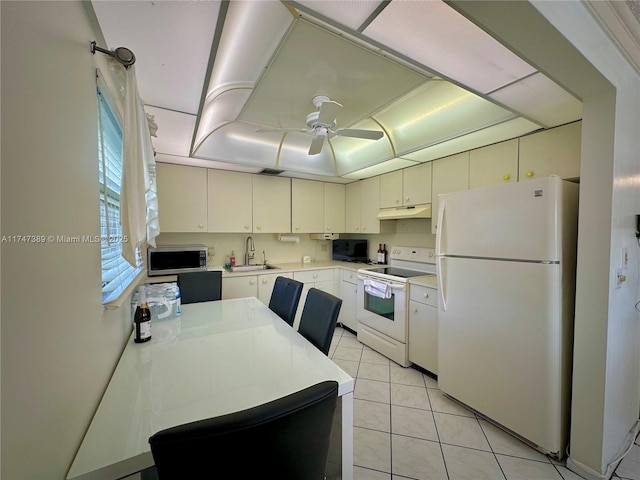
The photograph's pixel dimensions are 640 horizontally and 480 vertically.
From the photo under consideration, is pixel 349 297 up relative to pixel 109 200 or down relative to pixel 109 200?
down

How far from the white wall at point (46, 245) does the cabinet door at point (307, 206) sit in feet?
9.22

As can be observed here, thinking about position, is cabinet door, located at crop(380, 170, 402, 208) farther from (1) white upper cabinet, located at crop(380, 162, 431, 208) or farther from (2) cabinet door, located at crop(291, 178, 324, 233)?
(2) cabinet door, located at crop(291, 178, 324, 233)

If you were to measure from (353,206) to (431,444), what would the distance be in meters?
2.92

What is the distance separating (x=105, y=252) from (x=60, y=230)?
0.57 metres

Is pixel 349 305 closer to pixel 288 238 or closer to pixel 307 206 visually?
pixel 288 238

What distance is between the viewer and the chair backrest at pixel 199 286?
2.33 m

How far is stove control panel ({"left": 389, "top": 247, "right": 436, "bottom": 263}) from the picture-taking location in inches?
119

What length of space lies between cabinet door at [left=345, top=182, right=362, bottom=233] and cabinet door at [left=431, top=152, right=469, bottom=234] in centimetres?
122

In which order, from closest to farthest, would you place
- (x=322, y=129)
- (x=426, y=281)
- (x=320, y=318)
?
(x=320, y=318), (x=322, y=129), (x=426, y=281)

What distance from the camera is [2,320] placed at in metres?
0.44

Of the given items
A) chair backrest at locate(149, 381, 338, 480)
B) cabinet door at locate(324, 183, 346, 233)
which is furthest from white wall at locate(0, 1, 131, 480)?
cabinet door at locate(324, 183, 346, 233)

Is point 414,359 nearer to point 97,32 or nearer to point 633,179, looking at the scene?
point 633,179

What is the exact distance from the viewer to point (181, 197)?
2992 mm

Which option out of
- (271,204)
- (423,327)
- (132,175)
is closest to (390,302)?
(423,327)
